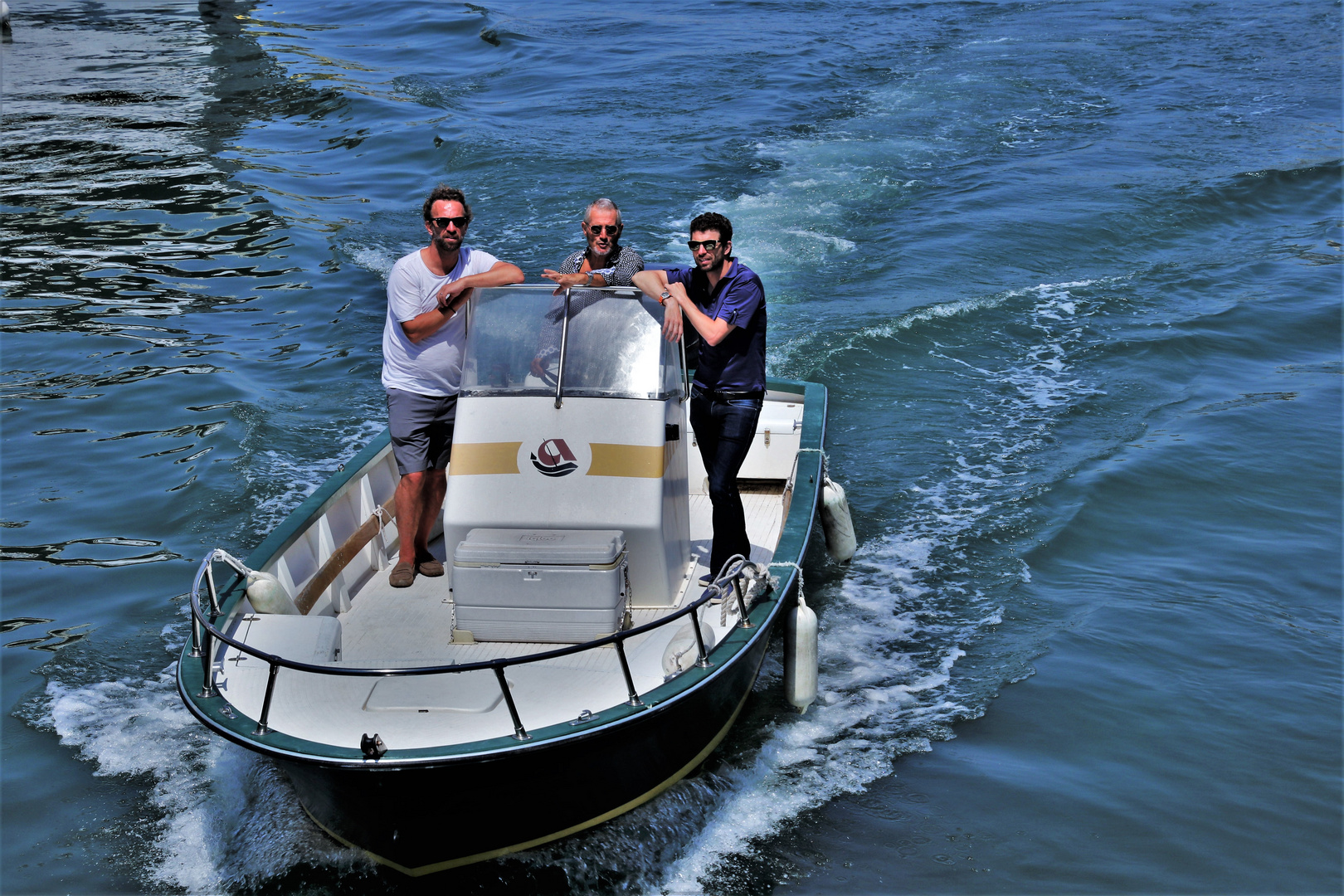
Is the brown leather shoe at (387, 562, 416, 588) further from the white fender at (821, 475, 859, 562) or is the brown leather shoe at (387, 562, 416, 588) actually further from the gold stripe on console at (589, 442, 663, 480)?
the white fender at (821, 475, 859, 562)

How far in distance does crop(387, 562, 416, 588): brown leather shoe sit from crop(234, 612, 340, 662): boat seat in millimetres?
1113

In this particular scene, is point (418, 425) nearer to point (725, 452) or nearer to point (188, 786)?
point (725, 452)

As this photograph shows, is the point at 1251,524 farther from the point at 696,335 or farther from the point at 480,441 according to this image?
the point at 480,441

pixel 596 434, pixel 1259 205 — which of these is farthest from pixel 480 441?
pixel 1259 205

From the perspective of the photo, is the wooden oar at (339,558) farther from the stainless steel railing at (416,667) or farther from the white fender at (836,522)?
the white fender at (836,522)

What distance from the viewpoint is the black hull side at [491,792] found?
4.50 metres

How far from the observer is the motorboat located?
15.0 ft

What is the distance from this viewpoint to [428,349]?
5.96 meters

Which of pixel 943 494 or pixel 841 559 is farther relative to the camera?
pixel 943 494

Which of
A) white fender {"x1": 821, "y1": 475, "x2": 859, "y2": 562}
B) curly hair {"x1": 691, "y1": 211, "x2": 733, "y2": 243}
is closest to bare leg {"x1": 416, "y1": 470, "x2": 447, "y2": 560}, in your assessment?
curly hair {"x1": 691, "y1": 211, "x2": 733, "y2": 243}

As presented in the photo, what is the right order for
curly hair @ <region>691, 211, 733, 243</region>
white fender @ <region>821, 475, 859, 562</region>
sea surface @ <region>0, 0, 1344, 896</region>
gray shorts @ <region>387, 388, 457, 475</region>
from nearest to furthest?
curly hair @ <region>691, 211, 733, 243</region> < sea surface @ <region>0, 0, 1344, 896</region> < gray shorts @ <region>387, 388, 457, 475</region> < white fender @ <region>821, 475, 859, 562</region>

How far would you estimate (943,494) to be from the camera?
8828 millimetres

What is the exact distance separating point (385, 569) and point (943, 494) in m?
4.38

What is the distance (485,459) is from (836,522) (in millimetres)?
2631
